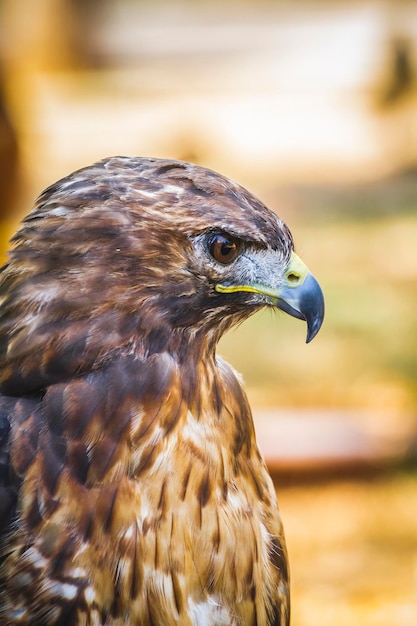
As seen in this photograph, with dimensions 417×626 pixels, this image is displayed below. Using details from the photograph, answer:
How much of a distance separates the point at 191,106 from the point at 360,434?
9683mm

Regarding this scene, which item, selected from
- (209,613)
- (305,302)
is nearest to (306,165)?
(305,302)

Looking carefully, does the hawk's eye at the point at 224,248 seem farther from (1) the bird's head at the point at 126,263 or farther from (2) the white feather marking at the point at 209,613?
(2) the white feather marking at the point at 209,613

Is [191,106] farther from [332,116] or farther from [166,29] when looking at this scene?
[166,29]

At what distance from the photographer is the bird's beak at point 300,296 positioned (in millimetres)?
2723

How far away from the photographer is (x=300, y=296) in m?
2.73

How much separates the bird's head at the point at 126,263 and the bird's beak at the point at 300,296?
46 millimetres

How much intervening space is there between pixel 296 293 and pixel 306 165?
11.3 m

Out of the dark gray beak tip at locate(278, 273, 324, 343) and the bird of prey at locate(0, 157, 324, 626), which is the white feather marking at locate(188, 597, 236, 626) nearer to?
the bird of prey at locate(0, 157, 324, 626)

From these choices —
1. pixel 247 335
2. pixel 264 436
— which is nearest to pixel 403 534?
pixel 264 436

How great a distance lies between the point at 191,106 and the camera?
15.5m

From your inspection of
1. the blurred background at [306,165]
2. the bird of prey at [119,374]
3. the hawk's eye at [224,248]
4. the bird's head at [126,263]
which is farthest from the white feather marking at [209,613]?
the blurred background at [306,165]

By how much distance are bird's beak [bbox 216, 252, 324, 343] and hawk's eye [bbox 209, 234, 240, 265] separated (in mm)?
99

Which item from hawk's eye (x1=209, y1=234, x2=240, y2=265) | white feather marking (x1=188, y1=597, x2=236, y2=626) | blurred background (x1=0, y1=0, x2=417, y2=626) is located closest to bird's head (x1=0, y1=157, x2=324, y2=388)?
hawk's eye (x1=209, y1=234, x2=240, y2=265)

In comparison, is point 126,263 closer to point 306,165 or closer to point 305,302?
point 305,302
